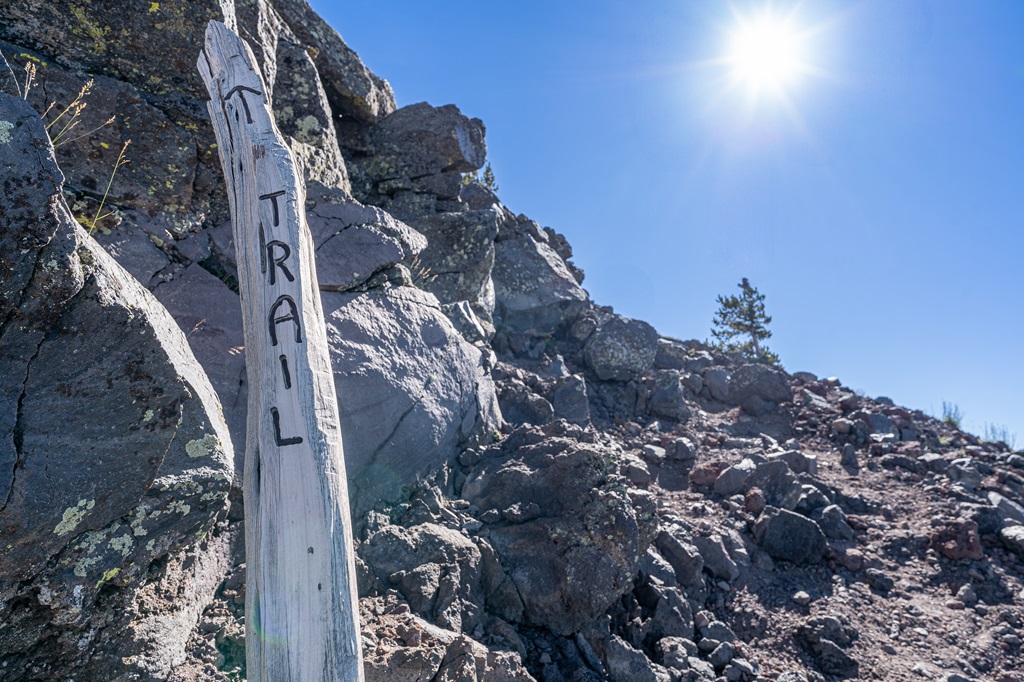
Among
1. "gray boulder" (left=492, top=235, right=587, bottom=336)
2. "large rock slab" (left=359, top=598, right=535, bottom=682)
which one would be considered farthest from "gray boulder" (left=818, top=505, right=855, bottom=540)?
"gray boulder" (left=492, top=235, right=587, bottom=336)

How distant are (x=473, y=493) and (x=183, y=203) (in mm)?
4280

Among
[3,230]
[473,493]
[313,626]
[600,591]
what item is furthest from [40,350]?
[600,591]

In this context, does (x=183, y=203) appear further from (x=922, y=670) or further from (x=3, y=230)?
(x=922, y=670)

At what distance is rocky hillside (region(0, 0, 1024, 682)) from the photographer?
2.86m

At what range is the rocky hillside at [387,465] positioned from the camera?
286 centimetres

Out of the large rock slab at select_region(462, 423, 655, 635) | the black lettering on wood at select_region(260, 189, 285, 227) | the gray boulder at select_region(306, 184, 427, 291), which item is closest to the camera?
the black lettering on wood at select_region(260, 189, 285, 227)

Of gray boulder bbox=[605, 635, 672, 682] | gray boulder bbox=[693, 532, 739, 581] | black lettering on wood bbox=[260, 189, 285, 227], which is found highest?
black lettering on wood bbox=[260, 189, 285, 227]

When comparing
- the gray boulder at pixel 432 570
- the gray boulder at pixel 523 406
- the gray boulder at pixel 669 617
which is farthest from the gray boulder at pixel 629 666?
the gray boulder at pixel 523 406

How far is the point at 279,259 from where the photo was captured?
10.1 ft

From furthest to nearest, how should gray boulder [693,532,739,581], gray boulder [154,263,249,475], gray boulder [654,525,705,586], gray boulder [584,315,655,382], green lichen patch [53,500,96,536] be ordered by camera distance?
gray boulder [584,315,655,382] → gray boulder [693,532,739,581] → gray boulder [654,525,705,586] → gray boulder [154,263,249,475] → green lichen patch [53,500,96,536]

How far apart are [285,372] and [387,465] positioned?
280cm

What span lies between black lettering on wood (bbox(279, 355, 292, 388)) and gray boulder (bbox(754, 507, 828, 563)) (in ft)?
22.9

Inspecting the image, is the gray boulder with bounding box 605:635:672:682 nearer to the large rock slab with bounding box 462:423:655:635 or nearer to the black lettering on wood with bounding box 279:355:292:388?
the large rock slab with bounding box 462:423:655:635

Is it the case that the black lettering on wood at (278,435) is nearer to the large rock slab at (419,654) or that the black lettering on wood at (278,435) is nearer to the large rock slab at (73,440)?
the large rock slab at (73,440)
